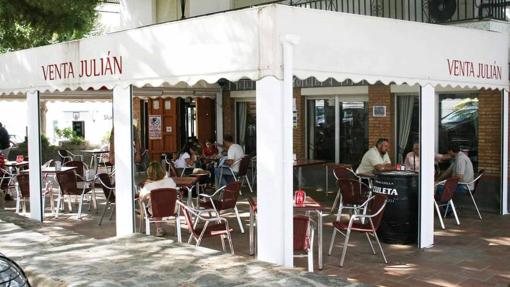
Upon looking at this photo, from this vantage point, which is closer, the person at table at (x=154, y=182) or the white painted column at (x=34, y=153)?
the person at table at (x=154, y=182)

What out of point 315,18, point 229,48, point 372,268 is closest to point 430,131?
point 372,268

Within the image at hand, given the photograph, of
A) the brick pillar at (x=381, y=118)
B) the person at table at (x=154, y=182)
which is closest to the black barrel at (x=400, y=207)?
the person at table at (x=154, y=182)

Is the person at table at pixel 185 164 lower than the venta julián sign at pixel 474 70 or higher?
lower

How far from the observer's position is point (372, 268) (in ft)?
23.1

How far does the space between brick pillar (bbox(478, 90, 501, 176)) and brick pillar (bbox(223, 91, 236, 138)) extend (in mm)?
7102

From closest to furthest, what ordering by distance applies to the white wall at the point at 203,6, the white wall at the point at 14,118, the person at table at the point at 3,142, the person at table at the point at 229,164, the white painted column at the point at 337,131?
the person at table at the point at 229,164 → the white painted column at the point at 337,131 → the person at table at the point at 3,142 → the white wall at the point at 203,6 → the white wall at the point at 14,118

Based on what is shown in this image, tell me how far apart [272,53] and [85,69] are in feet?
11.4

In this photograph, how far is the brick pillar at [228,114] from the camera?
16.6 meters

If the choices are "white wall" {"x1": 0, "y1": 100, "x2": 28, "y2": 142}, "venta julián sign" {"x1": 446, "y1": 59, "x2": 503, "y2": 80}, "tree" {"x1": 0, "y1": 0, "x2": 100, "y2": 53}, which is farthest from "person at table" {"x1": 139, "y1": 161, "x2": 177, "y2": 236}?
"white wall" {"x1": 0, "y1": 100, "x2": 28, "y2": 142}

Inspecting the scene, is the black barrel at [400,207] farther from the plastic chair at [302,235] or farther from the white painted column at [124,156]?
the white painted column at [124,156]

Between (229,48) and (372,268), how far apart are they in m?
2.93

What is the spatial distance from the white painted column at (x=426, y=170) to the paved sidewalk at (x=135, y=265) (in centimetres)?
376

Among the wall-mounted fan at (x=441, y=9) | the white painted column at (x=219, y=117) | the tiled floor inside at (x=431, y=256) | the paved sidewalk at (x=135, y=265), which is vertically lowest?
the tiled floor inside at (x=431, y=256)

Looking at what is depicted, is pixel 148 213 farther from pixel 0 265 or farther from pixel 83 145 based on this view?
pixel 83 145
